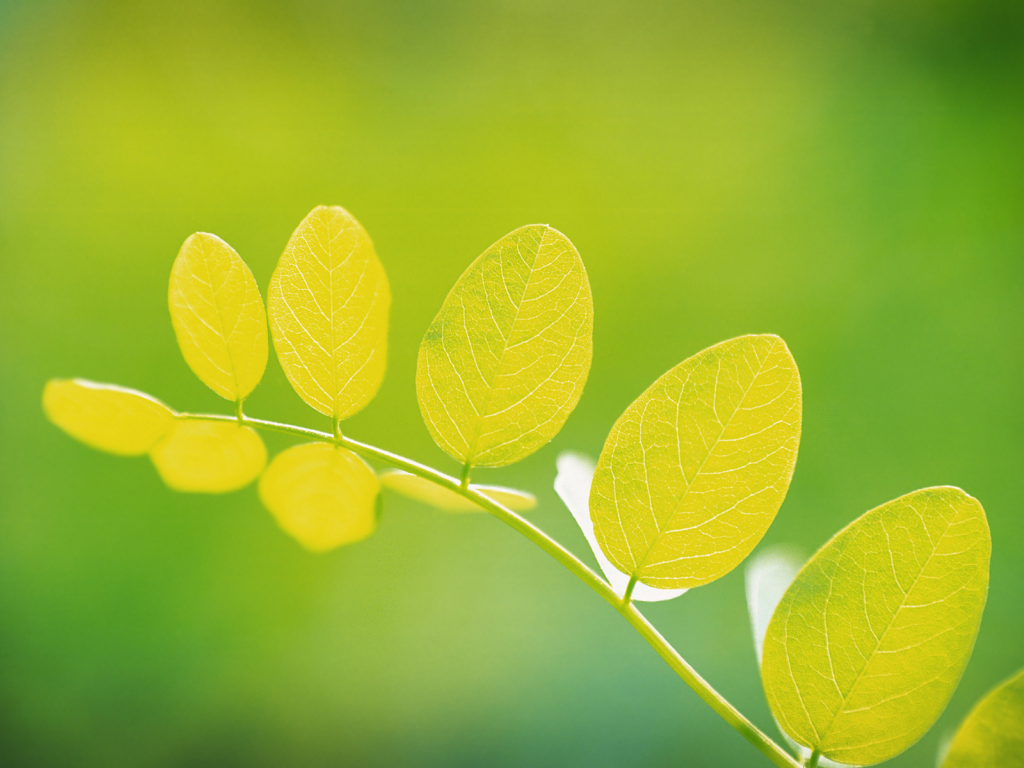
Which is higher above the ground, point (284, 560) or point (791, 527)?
point (791, 527)

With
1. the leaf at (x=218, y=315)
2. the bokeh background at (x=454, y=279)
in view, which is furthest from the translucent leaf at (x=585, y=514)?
the bokeh background at (x=454, y=279)

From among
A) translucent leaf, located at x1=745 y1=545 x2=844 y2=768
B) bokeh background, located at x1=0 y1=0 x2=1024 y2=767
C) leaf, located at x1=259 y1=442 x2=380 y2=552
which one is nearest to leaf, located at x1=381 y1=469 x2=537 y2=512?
leaf, located at x1=259 y1=442 x2=380 y2=552

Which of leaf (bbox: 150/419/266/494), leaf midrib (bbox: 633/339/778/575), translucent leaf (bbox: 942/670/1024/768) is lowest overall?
translucent leaf (bbox: 942/670/1024/768)

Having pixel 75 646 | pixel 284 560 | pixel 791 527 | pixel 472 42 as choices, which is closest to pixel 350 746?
pixel 284 560

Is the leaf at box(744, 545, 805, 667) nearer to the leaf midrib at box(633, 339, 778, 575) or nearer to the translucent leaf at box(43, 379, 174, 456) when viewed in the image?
the leaf midrib at box(633, 339, 778, 575)

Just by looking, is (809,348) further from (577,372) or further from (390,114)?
(577,372)

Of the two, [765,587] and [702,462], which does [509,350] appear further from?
[765,587]

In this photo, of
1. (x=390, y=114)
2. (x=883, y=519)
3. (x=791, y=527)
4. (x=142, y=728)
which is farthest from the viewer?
(x=390, y=114)

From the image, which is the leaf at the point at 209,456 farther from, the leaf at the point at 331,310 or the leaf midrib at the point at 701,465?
the leaf midrib at the point at 701,465

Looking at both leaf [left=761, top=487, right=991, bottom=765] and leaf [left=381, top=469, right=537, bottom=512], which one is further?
leaf [left=381, top=469, right=537, bottom=512]
